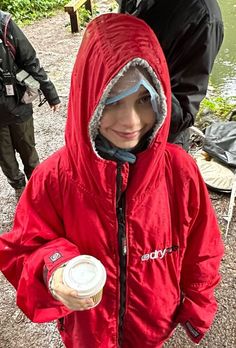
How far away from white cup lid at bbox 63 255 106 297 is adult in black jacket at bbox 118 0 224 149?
957 millimetres

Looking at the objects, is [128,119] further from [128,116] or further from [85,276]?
[85,276]

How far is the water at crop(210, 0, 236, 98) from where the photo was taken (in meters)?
6.12

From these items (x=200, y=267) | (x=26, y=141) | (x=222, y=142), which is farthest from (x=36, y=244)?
(x=222, y=142)

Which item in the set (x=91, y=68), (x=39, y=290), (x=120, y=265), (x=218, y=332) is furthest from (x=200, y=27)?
(x=218, y=332)

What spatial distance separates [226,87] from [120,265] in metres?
5.35

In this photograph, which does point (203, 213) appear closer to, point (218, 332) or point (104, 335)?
point (104, 335)

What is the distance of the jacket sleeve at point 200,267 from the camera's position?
5.15 ft

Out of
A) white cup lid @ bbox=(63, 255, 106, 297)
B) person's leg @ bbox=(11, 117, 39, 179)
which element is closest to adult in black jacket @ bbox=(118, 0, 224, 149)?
white cup lid @ bbox=(63, 255, 106, 297)

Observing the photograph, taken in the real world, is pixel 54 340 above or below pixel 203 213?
below

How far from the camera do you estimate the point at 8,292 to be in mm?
2869

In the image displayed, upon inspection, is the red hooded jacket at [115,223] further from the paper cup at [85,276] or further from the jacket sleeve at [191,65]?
the jacket sleeve at [191,65]

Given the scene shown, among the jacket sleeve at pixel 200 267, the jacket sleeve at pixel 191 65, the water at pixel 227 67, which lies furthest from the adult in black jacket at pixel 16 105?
the water at pixel 227 67

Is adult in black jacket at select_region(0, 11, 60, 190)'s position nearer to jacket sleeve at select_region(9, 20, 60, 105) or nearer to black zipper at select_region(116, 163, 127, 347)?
jacket sleeve at select_region(9, 20, 60, 105)

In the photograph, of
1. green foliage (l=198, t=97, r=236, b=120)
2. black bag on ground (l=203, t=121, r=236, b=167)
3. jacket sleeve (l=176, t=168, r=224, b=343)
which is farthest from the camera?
green foliage (l=198, t=97, r=236, b=120)
